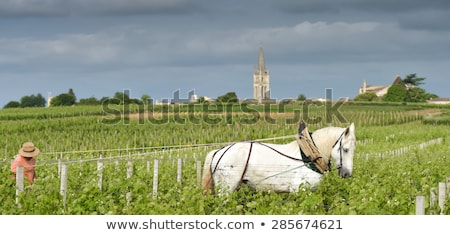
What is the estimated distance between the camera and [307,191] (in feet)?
24.7

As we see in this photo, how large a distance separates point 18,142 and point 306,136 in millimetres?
22434

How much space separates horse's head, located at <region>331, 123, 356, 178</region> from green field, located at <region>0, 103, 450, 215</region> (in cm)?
18

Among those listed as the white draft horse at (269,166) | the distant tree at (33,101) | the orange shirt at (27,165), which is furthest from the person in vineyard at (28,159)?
the distant tree at (33,101)

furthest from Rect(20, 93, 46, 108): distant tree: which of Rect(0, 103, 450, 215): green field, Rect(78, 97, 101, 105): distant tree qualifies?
Rect(0, 103, 450, 215): green field

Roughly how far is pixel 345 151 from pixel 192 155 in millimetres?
15183

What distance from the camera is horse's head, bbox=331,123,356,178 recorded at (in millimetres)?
7566

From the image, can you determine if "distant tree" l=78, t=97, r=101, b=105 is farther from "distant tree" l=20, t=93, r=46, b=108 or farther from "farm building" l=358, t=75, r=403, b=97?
"farm building" l=358, t=75, r=403, b=97

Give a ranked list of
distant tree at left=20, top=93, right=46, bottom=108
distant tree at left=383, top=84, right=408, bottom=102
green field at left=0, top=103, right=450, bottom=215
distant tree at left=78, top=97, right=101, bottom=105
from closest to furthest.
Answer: green field at left=0, top=103, right=450, bottom=215 < distant tree at left=78, top=97, right=101, bottom=105 < distant tree at left=20, top=93, right=46, bottom=108 < distant tree at left=383, top=84, right=408, bottom=102

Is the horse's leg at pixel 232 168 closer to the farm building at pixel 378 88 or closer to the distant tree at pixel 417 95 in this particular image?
the distant tree at pixel 417 95

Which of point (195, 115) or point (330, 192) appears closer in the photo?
point (330, 192)

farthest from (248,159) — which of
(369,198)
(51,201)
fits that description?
(51,201)
